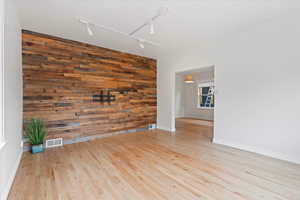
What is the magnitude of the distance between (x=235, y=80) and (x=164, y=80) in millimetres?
2490

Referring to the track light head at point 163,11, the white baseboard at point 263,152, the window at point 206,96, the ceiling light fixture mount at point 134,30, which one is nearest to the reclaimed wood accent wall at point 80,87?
the ceiling light fixture mount at point 134,30

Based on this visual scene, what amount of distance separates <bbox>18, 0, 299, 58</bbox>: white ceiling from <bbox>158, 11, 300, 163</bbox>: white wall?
32 centimetres

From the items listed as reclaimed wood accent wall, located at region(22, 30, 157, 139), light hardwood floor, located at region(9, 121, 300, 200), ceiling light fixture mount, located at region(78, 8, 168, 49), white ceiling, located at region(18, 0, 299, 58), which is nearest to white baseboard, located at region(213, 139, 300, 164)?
light hardwood floor, located at region(9, 121, 300, 200)

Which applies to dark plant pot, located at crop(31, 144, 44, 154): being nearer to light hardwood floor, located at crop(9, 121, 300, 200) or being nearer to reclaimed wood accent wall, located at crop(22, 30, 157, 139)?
light hardwood floor, located at crop(9, 121, 300, 200)

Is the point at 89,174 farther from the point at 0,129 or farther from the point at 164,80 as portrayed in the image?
the point at 164,80

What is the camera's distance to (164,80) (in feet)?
17.3

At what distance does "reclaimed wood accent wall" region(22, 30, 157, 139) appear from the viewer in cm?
321

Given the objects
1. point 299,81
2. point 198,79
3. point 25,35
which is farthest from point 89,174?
point 198,79

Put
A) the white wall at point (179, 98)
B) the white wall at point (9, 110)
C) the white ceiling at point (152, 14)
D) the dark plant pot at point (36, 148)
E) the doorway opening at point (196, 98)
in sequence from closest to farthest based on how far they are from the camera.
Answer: the white wall at point (9, 110), the white ceiling at point (152, 14), the dark plant pot at point (36, 148), the doorway opening at point (196, 98), the white wall at point (179, 98)

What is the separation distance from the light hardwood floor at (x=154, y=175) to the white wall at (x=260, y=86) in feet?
1.29

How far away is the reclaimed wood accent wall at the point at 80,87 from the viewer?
126 inches

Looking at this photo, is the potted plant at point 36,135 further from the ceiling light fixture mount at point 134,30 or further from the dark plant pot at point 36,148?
the ceiling light fixture mount at point 134,30

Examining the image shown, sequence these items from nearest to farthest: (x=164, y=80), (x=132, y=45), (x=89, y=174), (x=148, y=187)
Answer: (x=148, y=187) → (x=89, y=174) → (x=132, y=45) → (x=164, y=80)

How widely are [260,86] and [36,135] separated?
486 cm
